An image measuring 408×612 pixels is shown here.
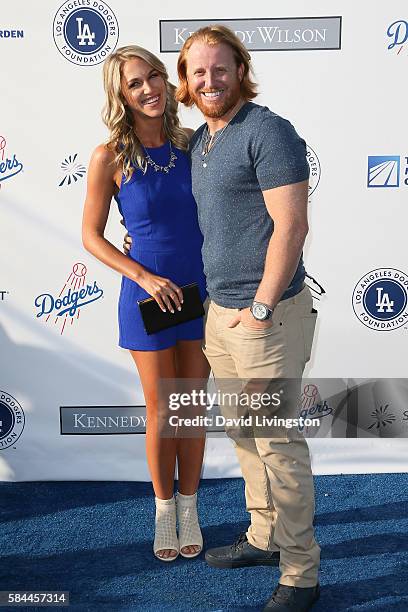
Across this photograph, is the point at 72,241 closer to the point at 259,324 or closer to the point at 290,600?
the point at 259,324

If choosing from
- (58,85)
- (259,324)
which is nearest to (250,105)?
(259,324)

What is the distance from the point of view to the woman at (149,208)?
245 centimetres

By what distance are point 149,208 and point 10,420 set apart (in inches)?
67.1

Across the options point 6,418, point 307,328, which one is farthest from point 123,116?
point 6,418

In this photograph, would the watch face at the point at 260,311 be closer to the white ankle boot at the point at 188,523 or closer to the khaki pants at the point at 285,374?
the khaki pants at the point at 285,374

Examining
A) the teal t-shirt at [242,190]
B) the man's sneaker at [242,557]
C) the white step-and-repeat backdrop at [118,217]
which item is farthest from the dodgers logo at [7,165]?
the man's sneaker at [242,557]

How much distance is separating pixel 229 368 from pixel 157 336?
31cm

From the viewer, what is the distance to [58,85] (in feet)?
10.5

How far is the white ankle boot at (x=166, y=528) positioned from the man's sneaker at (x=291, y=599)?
54 centimetres

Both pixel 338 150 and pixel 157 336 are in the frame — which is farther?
pixel 338 150

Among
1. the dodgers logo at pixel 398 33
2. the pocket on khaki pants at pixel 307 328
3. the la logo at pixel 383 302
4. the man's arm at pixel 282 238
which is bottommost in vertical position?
the la logo at pixel 383 302

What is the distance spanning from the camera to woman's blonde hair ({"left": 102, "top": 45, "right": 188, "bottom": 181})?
2.41 meters

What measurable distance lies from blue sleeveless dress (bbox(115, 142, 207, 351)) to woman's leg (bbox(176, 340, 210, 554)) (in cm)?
6

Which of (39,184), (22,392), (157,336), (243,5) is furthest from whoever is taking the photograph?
(22,392)
